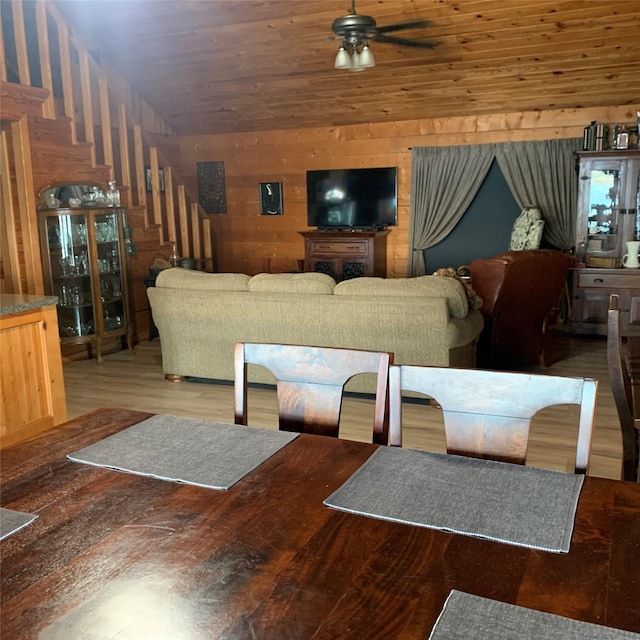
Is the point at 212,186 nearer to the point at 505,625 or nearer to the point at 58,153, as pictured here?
the point at 58,153

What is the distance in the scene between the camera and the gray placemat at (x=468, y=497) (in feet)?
3.80

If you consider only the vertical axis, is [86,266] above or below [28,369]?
above

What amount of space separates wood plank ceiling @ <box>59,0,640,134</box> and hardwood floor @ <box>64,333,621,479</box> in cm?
259

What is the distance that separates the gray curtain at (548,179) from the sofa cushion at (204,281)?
3677mm

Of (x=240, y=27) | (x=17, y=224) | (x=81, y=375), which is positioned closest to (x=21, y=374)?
(x=81, y=375)

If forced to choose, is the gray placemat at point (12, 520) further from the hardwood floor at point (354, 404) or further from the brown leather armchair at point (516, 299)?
the brown leather armchair at point (516, 299)

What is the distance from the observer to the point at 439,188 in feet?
24.4

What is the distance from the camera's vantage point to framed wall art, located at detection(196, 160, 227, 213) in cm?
876

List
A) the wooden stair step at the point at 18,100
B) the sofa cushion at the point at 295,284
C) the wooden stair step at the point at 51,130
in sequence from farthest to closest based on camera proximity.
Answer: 1. the wooden stair step at the point at 51,130
2. the wooden stair step at the point at 18,100
3. the sofa cushion at the point at 295,284

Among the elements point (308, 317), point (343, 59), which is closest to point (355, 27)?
point (343, 59)

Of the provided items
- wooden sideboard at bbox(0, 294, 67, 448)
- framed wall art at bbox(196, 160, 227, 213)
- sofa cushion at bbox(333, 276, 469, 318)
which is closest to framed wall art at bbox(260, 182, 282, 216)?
framed wall art at bbox(196, 160, 227, 213)

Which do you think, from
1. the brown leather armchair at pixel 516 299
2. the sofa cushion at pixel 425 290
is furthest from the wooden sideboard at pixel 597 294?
the sofa cushion at pixel 425 290

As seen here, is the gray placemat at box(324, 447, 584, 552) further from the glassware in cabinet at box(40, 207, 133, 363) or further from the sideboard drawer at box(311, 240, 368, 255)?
the sideboard drawer at box(311, 240, 368, 255)

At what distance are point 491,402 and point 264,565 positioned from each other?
0.79 metres
